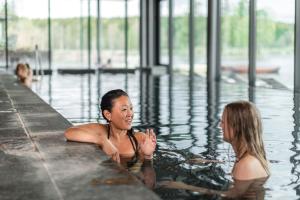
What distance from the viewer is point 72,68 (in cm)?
2855

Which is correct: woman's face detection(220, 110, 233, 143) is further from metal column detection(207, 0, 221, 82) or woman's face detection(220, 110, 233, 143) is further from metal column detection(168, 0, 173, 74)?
metal column detection(168, 0, 173, 74)

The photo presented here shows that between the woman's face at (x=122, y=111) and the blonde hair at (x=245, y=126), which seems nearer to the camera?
the blonde hair at (x=245, y=126)

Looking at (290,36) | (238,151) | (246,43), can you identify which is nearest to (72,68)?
(246,43)

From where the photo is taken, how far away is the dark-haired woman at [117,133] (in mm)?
4797

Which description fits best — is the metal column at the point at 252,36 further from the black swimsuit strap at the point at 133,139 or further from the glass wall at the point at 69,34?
the glass wall at the point at 69,34

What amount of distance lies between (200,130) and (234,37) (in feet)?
42.0

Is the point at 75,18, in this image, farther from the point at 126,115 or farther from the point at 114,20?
the point at 126,115

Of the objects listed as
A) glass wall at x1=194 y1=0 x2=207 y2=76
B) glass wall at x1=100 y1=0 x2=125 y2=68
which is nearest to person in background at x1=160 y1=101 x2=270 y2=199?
glass wall at x1=194 y1=0 x2=207 y2=76

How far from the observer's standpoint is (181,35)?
2572cm

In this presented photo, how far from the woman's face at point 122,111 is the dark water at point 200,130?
1.91ft

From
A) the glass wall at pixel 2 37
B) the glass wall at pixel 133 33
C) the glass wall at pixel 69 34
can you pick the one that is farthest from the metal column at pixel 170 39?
the glass wall at pixel 2 37

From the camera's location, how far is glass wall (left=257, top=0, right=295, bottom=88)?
16.7 m

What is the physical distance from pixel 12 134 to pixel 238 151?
99.1 inches

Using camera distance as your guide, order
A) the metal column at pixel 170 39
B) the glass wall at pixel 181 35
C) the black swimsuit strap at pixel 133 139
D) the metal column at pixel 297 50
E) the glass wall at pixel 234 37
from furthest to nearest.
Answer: the metal column at pixel 170 39, the glass wall at pixel 181 35, the glass wall at pixel 234 37, the metal column at pixel 297 50, the black swimsuit strap at pixel 133 139
